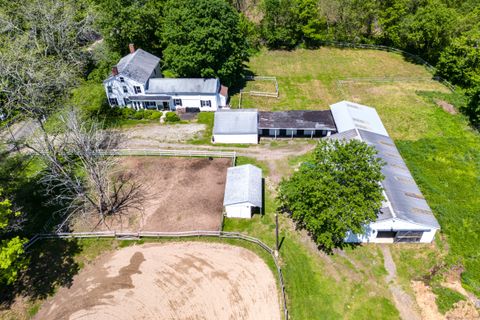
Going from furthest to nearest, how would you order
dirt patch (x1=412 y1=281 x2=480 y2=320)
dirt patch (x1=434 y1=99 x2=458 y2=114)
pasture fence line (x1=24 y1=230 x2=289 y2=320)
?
dirt patch (x1=434 y1=99 x2=458 y2=114) < pasture fence line (x1=24 y1=230 x2=289 y2=320) < dirt patch (x1=412 y1=281 x2=480 y2=320)

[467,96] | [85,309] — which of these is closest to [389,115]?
[467,96]

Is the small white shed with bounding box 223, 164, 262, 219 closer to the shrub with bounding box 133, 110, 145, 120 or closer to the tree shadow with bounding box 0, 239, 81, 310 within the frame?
the tree shadow with bounding box 0, 239, 81, 310

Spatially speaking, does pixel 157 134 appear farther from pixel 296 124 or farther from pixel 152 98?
pixel 296 124

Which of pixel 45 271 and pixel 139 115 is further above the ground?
pixel 139 115

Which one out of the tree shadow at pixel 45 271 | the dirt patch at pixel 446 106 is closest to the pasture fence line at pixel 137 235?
the tree shadow at pixel 45 271

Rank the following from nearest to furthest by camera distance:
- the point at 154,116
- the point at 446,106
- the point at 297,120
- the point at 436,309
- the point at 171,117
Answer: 1. the point at 436,309
2. the point at 297,120
3. the point at 171,117
4. the point at 154,116
5. the point at 446,106

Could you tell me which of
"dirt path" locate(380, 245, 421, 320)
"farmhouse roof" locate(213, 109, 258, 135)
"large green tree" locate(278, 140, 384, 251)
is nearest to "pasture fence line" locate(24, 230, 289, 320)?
"large green tree" locate(278, 140, 384, 251)

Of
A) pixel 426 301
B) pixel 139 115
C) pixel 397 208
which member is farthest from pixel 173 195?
pixel 426 301

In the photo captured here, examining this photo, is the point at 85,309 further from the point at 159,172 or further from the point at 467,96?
the point at 467,96
